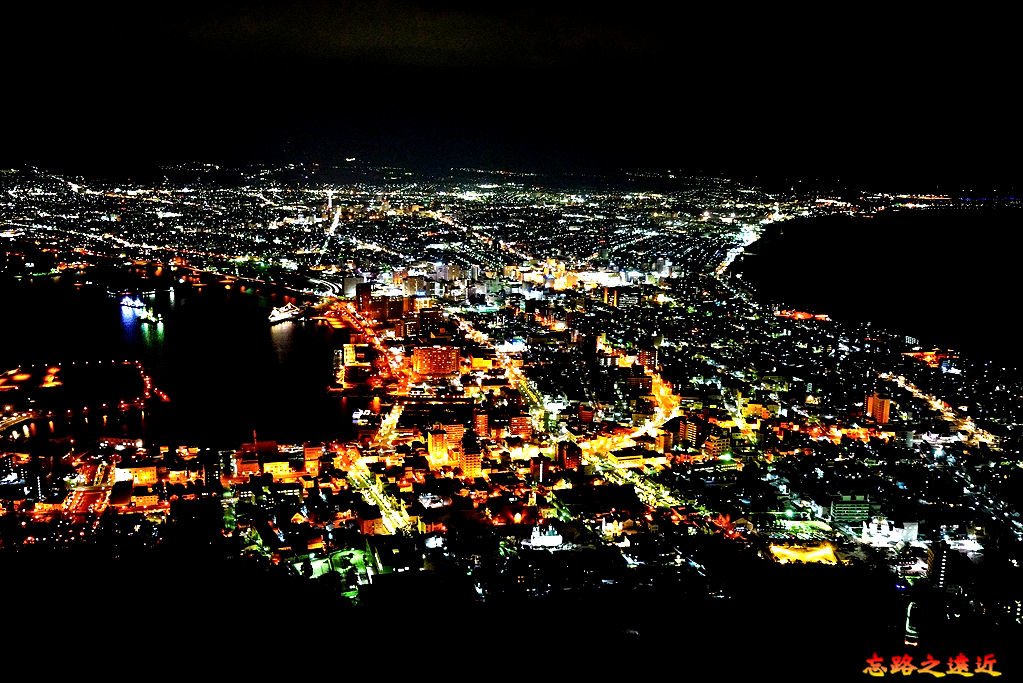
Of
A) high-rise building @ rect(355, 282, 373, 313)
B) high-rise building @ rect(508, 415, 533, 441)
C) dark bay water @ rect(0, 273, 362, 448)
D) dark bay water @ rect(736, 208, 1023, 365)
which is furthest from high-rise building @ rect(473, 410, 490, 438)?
dark bay water @ rect(736, 208, 1023, 365)

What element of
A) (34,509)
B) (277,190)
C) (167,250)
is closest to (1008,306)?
(34,509)

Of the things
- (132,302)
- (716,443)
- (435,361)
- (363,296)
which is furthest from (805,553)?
(132,302)

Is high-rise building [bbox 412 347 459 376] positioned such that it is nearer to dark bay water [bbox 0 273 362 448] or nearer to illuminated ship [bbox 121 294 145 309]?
dark bay water [bbox 0 273 362 448]

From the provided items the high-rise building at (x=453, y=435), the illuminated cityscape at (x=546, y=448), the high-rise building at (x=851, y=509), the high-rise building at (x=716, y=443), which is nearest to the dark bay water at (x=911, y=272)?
the illuminated cityscape at (x=546, y=448)

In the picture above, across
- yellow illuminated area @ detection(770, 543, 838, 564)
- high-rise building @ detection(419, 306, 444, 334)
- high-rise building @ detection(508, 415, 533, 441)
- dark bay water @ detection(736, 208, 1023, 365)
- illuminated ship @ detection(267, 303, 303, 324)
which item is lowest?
yellow illuminated area @ detection(770, 543, 838, 564)

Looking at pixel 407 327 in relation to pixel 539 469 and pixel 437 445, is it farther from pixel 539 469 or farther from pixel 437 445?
pixel 539 469

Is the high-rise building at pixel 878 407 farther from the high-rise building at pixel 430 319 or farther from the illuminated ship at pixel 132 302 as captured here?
the illuminated ship at pixel 132 302
